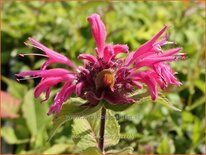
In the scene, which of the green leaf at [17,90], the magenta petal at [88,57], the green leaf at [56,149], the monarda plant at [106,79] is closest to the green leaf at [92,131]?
the monarda plant at [106,79]

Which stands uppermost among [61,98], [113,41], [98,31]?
[113,41]

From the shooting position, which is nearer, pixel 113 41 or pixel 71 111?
pixel 71 111

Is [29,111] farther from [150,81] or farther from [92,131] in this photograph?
[150,81]

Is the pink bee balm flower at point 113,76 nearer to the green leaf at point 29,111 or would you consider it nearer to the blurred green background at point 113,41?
the blurred green background at point 113,41

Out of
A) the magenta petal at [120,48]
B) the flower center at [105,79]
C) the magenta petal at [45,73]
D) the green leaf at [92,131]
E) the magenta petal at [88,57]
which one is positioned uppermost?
the magenta petal at [120,48]

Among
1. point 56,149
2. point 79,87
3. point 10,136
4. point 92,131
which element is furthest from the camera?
point 10,136

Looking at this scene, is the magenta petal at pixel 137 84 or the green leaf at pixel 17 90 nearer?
the magenta petal at pixel 137 84


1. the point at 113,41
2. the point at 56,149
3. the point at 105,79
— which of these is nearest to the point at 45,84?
the point at 105,79
